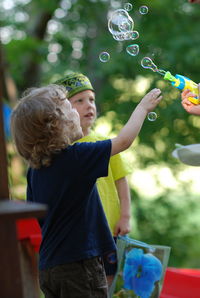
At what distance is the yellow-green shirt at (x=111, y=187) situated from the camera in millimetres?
2511

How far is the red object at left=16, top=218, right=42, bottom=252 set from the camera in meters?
3.00

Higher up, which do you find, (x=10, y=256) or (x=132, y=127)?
(x=132, y=127)

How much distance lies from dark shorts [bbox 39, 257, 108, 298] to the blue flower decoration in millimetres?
443

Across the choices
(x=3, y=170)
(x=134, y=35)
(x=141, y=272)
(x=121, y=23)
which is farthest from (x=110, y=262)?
(x=121, y=23)

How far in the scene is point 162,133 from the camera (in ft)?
22.7

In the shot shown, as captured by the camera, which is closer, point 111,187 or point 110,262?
point 110,262

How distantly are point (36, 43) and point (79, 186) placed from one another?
4.54m

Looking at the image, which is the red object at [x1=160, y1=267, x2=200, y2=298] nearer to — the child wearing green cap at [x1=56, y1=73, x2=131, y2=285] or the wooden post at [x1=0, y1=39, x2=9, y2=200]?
the child wearing green cap at [x1=56, y1=73, x2=131, y2=285]

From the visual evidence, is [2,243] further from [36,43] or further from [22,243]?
[36,43]

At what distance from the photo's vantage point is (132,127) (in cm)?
194

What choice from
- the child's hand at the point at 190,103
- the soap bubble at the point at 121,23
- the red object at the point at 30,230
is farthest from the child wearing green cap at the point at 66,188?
the red object at the point at 30,230

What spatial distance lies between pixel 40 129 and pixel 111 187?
701 millimetres

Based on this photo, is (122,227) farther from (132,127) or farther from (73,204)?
(132,127)

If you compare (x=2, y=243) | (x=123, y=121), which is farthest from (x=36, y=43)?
(x=2, y=243)
